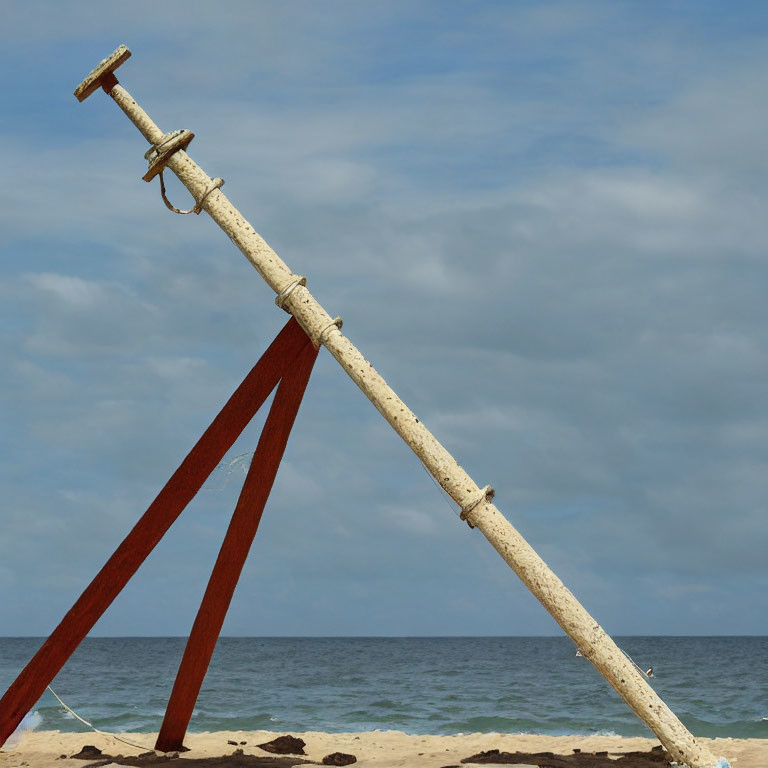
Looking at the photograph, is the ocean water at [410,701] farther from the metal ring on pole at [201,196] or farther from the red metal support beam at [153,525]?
the metal ring on pole at [201,196]

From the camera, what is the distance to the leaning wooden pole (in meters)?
6.78

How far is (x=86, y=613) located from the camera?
8.44 metres

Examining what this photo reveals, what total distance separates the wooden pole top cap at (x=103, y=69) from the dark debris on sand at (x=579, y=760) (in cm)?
654

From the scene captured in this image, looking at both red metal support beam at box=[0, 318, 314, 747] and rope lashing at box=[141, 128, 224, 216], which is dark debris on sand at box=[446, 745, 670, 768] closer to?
red metal support beam at box=[0, 318, 314, 747]

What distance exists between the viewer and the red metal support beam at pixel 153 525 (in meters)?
8.42

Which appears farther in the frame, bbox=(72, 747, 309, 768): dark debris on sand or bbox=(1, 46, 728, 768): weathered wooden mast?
bbox=(72, 747, 309, 768): dark debris on sand

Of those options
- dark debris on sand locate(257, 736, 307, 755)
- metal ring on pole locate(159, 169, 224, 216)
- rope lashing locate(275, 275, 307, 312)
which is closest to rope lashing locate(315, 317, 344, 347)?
rope lashing locate(275, 275, 307, 312)

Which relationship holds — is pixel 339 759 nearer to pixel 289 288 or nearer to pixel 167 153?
pixel 289 288

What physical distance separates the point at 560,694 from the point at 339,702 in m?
4.99

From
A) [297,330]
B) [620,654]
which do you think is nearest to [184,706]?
[297,330]

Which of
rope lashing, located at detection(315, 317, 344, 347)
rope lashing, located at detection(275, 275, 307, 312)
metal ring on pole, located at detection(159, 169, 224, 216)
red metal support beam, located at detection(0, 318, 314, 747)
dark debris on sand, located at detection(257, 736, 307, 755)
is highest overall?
metal ring on pole, located at detection(159, 169, 224, 216)

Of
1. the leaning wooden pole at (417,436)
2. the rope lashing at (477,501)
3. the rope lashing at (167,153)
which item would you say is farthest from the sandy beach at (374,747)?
the rope lashing at (167,153)

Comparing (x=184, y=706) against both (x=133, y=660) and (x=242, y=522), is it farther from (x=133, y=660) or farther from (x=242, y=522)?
(x=133, y=660)

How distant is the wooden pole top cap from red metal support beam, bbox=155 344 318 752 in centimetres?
287
